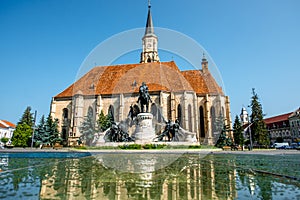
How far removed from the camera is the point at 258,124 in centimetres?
3269

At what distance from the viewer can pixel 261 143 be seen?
31953 mm

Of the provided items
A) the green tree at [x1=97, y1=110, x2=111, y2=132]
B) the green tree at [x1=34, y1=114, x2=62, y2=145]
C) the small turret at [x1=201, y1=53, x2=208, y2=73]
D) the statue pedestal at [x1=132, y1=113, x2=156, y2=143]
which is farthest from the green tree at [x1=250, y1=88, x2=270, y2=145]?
the green tree at [x1=34, y1=114, x2=62, y2=145]

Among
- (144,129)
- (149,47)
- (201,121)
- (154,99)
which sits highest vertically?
(149,47)

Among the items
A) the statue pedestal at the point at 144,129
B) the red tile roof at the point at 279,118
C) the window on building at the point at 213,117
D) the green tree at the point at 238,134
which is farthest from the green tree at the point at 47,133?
the red tile roof at the point at 279,118

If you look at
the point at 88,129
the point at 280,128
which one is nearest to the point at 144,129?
the point at 88,129

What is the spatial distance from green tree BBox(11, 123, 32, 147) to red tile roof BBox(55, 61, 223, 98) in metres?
8.47

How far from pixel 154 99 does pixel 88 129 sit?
12017 mm

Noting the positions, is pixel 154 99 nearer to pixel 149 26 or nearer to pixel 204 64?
pixel 204 64

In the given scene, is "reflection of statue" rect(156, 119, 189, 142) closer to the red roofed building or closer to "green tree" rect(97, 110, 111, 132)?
"green tree" rect(97, 110, 111, 132)

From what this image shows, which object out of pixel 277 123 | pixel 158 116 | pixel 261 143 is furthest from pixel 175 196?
pixel 277 123

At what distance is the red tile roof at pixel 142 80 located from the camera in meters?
36.1

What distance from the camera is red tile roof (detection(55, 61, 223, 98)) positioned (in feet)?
118

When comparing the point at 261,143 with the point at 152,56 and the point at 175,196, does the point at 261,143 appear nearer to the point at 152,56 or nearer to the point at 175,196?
the point at 152,56

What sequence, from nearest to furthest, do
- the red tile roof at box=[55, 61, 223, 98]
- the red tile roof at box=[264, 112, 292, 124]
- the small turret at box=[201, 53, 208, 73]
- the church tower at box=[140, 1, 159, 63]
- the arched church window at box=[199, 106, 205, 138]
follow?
1. the arched church window at box=[199, 106, 205, 138]
2. the red tile roof at box=[55, 61, 223, 98]
3. the small turret at box=[201, 53, 208, 73]
4. the church tower at box=[140, 1, 159, 63]
5. the red tile roof at box=[264, 112, 292, 124]
